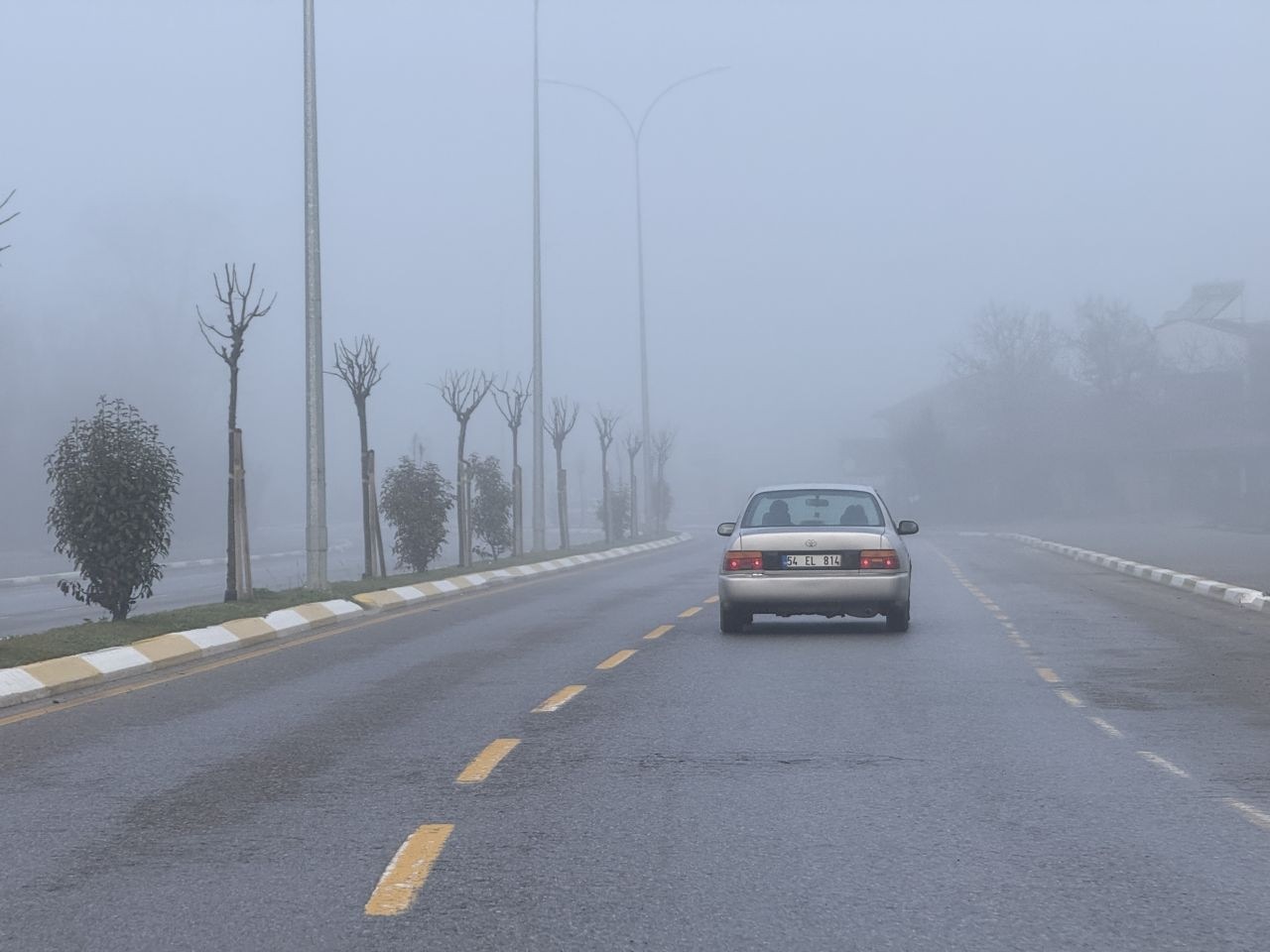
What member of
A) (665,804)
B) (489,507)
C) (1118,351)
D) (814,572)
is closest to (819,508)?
(814,572)

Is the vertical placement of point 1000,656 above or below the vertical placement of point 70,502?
below

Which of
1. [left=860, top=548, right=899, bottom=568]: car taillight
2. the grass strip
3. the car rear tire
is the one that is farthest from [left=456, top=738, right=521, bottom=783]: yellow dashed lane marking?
the car rear tire

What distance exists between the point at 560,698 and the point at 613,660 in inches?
108

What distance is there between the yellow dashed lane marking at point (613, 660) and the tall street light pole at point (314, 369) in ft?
32.7

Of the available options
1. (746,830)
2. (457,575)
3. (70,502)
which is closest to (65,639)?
(70,502)

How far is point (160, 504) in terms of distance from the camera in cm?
1931

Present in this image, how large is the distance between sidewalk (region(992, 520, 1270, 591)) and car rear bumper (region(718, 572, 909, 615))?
33.1 feet

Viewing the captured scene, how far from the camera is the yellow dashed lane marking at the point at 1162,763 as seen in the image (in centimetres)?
826

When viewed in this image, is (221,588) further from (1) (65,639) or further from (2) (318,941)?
(2) (318,941)

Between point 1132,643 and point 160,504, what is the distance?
35.3 ft

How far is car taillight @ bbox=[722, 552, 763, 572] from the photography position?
16.3 m

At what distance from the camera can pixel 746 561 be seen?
16.3 m

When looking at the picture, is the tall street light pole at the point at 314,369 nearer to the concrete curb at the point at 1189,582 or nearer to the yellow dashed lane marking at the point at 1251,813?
the concrete curb at the point at 1189,582

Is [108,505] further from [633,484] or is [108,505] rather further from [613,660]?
[633,484]
